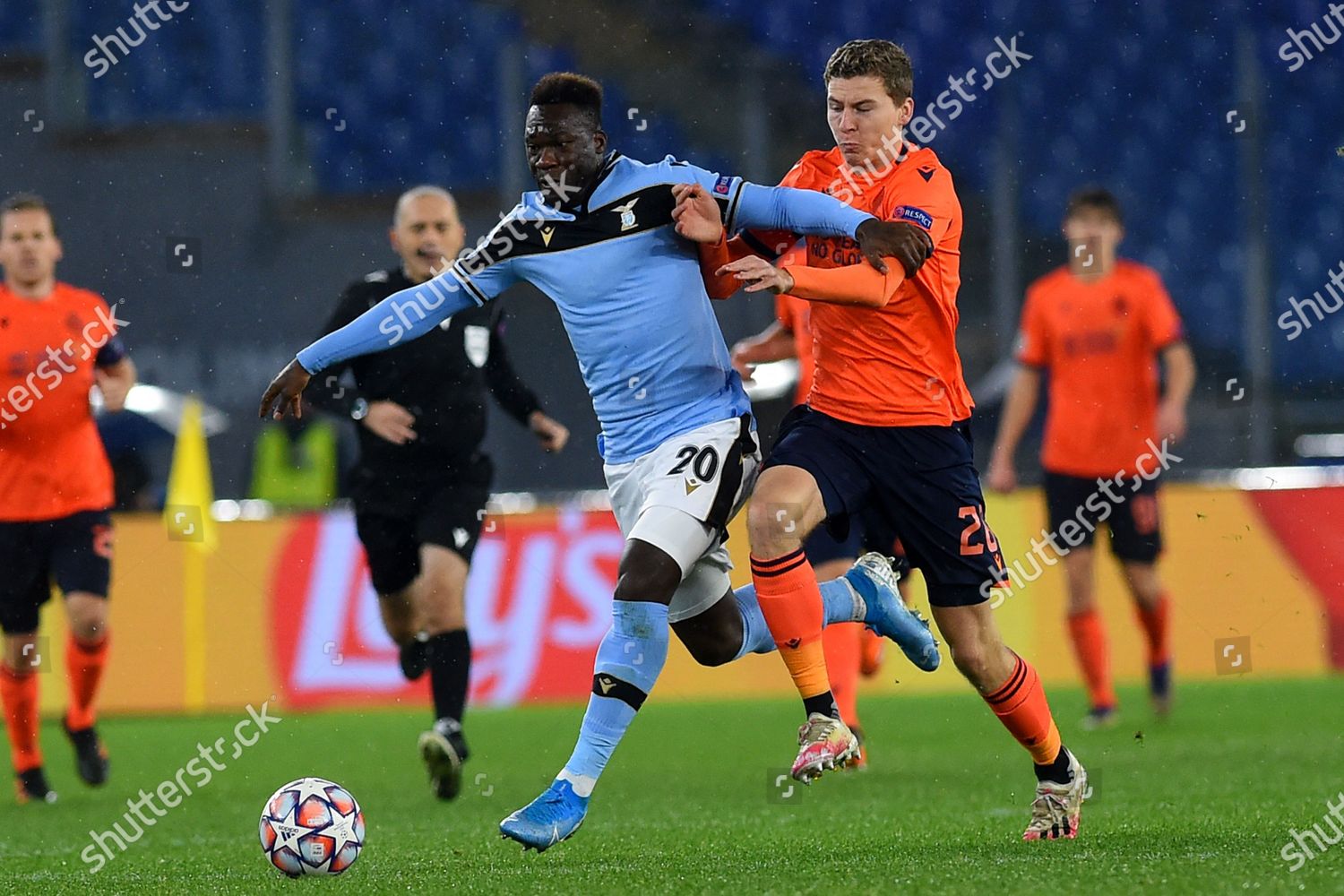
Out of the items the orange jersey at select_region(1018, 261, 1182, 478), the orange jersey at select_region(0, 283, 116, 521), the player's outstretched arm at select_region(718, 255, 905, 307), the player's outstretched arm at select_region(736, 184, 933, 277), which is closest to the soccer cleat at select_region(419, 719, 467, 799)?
the orange jersey at select_region(0, 283, 116, 521)

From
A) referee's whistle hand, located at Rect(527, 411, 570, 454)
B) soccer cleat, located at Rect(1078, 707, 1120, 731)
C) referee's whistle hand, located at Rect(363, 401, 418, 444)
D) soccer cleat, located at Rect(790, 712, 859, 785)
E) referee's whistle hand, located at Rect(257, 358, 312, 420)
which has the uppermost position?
referee's whistle hand, located at Rect(257, 358, 312, 420)

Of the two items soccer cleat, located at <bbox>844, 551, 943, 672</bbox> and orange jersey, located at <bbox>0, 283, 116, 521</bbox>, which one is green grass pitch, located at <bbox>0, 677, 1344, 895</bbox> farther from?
orange jersey, located at <bbox>0, 283, 116, 521</bbox>

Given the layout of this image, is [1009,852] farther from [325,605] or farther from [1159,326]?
[325,605]

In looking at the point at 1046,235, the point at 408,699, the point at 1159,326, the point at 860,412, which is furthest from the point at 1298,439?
the point at 860,412

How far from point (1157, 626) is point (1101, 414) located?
103cm

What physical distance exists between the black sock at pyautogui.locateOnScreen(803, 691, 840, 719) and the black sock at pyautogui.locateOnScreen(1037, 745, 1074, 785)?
672 mm

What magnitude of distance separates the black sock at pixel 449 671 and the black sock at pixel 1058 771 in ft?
7.79

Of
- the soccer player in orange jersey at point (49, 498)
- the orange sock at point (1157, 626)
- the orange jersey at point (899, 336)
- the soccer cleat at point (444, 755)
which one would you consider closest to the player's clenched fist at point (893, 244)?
the orange jersey at point (899, 336)

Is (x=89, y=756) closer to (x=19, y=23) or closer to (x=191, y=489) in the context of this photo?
(x=191, y=489)

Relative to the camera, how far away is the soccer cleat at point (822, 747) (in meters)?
4.30

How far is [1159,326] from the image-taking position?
8.48 metres

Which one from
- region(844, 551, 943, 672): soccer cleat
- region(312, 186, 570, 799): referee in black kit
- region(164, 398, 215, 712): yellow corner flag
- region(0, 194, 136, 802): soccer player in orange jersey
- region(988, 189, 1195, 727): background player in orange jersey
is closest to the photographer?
region(844, 551, 943, 672): soccer cleat

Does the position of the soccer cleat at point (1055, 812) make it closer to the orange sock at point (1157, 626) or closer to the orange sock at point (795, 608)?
the orange sock at point (795, 608)

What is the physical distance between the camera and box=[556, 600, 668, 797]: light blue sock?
175 inches
